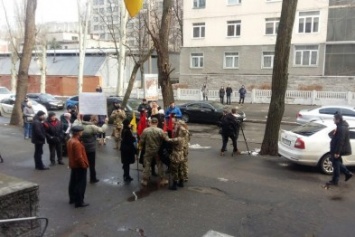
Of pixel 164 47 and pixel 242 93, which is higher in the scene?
pixel 164 47

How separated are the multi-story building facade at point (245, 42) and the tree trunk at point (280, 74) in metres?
21.2

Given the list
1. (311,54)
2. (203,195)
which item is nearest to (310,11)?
(311,54)

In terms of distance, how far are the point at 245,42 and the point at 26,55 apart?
71.4 feet

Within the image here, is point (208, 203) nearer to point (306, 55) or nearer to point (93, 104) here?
point (93, 104)

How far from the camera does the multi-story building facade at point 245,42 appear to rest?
30984 mm

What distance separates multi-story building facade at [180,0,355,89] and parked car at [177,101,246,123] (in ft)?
45.9

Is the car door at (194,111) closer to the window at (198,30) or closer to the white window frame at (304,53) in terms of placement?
the white window frame at (304,53)

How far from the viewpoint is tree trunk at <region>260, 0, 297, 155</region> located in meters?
11.1

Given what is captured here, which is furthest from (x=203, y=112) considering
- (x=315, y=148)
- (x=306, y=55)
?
(x=306, y=55)

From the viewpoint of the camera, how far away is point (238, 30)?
112ft

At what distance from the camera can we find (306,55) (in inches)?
1243

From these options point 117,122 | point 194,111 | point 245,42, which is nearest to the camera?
point 117,122

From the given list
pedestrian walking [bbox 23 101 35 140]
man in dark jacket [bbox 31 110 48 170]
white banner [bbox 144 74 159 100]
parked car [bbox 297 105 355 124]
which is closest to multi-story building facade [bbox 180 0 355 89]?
parked car [bbox 297 105 355 124]

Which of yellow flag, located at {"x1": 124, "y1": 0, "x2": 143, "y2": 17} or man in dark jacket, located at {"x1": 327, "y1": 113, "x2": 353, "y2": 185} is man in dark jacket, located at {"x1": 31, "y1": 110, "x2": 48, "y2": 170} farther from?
man in dark jacket, located at {"x1": 327, "y1": 113, "x2": 353, "y2": 185}
